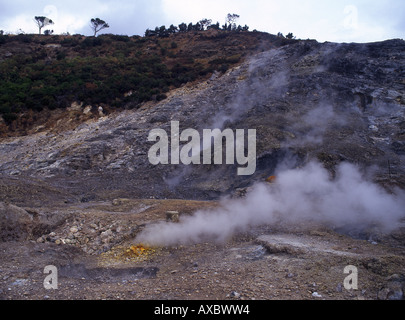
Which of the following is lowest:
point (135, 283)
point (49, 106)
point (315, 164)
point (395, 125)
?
point (135, 283)

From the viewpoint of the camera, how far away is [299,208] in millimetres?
7188

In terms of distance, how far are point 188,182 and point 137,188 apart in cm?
174

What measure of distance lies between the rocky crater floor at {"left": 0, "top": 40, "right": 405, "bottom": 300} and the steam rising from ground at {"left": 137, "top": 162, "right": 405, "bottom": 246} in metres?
0.26

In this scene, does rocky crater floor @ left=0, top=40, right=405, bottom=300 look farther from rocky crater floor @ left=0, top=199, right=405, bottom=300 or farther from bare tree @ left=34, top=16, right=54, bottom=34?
bare tree @ left=34, top=16, right=54, bottom=34

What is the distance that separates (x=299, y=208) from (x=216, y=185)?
10.6ft

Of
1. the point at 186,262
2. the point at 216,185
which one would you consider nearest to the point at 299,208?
the point at 216,185

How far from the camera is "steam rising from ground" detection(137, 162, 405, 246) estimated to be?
19.7 ft

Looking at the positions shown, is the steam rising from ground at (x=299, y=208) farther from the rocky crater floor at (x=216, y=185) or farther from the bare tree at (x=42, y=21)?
the bare tree at (x=42, y=21)

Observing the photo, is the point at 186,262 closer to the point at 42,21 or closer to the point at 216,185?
the point at 216,185

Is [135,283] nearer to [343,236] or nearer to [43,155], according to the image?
[343,236]

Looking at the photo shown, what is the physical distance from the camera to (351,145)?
10.1m
